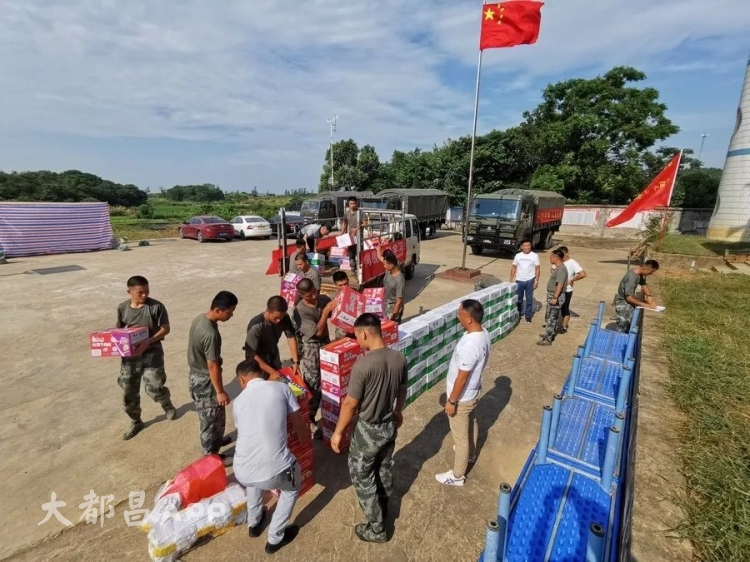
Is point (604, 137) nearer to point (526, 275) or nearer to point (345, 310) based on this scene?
point (526, 275)

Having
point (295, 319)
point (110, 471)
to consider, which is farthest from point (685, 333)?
point (110, 471)

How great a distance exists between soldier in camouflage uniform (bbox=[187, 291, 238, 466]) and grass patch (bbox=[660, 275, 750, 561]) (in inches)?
142

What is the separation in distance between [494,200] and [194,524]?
50.9 ft

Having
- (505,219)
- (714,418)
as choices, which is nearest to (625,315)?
(714,418)

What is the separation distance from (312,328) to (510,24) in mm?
10260

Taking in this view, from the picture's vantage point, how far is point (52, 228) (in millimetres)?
15578

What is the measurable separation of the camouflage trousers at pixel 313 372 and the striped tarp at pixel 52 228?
1738 centimetres

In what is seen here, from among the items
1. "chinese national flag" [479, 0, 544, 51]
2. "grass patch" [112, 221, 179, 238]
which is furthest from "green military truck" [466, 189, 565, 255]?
"grass patch" [112, 221, 179, 238]

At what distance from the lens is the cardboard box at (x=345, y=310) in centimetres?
439

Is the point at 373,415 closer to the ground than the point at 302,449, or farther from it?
farther from it

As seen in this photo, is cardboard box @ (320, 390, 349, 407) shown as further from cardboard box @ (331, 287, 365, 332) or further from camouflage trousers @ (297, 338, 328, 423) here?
cardboard box @ (331, 287, 365, 332)

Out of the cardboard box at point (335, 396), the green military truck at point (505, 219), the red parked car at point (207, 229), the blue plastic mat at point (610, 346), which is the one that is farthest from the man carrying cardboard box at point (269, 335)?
the red parked car at point (207, 229)

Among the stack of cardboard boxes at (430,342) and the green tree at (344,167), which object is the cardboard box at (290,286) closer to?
the stack of cardboard boxes at (430,342)

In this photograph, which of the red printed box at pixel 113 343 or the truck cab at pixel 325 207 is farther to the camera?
the truck cab at pixel 325 207
